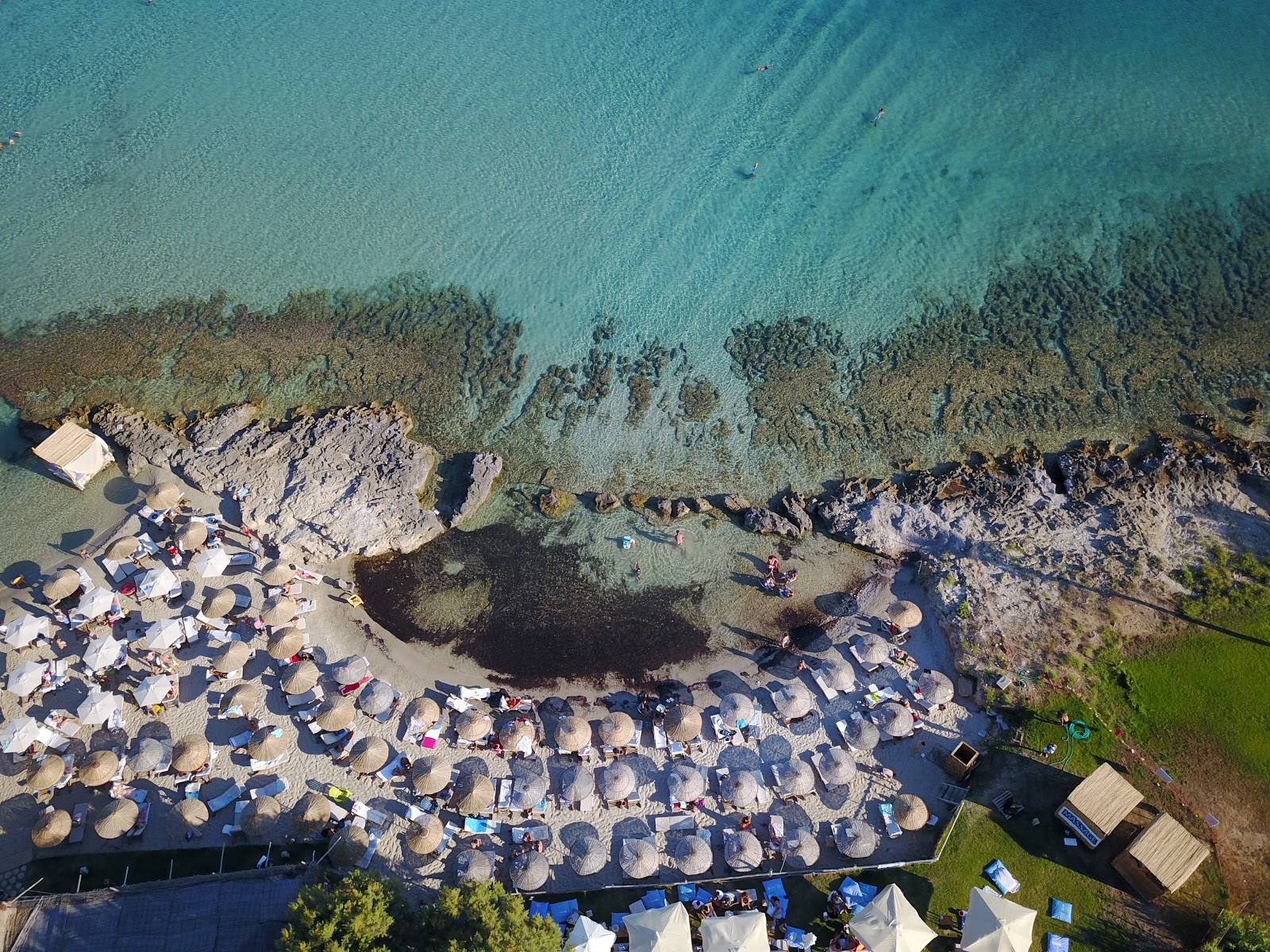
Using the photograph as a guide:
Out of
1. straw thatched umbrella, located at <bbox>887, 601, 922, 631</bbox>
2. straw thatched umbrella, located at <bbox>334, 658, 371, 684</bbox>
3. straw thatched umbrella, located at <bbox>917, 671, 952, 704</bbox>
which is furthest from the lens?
straw thatched umbrella, located at <bbox>887, 601, 922, 631</bbox>

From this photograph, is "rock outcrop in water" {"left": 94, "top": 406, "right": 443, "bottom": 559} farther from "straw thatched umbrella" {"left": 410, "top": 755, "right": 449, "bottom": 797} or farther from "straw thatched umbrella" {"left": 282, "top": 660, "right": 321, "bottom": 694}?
"straw thatched umbrella" {"left": 410, "top": 755, "right": 449, "bottom": 797}

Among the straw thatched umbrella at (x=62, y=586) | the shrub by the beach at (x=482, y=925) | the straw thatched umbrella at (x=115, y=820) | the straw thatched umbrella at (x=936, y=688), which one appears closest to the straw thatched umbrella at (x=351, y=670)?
the straw thatched umbrella at (x=115, y=820)

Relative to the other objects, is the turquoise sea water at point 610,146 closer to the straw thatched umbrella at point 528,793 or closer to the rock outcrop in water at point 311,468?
the rock outcrop in water at point 311,468

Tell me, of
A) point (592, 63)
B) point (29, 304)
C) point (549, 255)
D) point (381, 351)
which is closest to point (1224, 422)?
point (549, 255)

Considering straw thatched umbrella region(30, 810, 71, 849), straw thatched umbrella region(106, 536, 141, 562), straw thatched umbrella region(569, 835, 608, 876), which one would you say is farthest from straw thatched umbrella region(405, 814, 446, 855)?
straw thatched umbrella region(106, 536, 141, 562)

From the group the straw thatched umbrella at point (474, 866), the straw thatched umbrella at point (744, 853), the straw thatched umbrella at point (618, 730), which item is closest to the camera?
the straw thatched umbrella at point (474, 866)

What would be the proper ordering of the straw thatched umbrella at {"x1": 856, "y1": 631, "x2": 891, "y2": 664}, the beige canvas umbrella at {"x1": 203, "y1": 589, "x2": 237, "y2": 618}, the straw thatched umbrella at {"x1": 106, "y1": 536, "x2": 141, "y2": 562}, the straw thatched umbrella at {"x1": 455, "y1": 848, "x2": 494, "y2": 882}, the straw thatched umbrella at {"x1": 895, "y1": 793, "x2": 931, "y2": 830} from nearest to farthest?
the straw thatched umbrella at {"x1": 455, "y1": 848, "x2": 494, "y2": 882} → the straw thatched umbrella at {"x1": 895, "y1": 793, "x2": 931, "y2": 830} → the straw thatched umbrella at {"x1": 856, "y1": 631, "x2": 891, "y2": 664} → the beige canvas umbrella at {"x1": 203, "y1": 589, "x2": 237, "y2": 618} → the straw thatched umbrella at {"x1": 106, "y1": 536, "x2": 141, "y2": 562}
